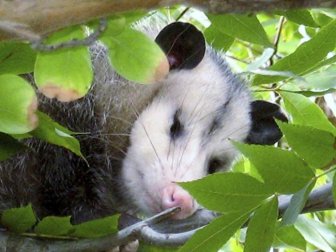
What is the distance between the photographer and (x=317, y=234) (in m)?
1.20

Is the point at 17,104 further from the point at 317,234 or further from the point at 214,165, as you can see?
the point at 214,165

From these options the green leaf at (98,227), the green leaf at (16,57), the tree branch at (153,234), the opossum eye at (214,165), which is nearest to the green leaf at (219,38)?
the opossum eye at (214,165)

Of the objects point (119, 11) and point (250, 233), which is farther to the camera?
point (250, 233)

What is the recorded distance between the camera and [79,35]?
0.66 metres

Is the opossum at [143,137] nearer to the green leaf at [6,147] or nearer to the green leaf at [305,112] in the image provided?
the green leaf at [305,112]

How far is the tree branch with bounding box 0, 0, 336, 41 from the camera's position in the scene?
1.59 feet

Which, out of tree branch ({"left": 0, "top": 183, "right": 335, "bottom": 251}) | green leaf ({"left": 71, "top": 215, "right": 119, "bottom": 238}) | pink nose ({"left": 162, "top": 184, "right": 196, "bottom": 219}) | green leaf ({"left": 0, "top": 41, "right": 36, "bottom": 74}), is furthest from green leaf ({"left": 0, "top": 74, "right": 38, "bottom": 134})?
pink nose ({"left": 162, "top": 184, "right": 196, "bottom": 219})

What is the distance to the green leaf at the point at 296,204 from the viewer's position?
86 cm

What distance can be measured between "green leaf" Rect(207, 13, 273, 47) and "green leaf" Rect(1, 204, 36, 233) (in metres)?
0.40

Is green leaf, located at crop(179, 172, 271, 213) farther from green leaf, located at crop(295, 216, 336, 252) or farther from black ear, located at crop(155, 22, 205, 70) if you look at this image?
black ear, located at crop(155, 22, 205, 70)

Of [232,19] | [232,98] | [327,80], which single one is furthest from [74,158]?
[232,19]

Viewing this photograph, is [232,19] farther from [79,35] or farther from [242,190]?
[79,35]

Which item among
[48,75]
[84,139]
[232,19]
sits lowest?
[84,139]

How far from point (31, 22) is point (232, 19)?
0.52m
